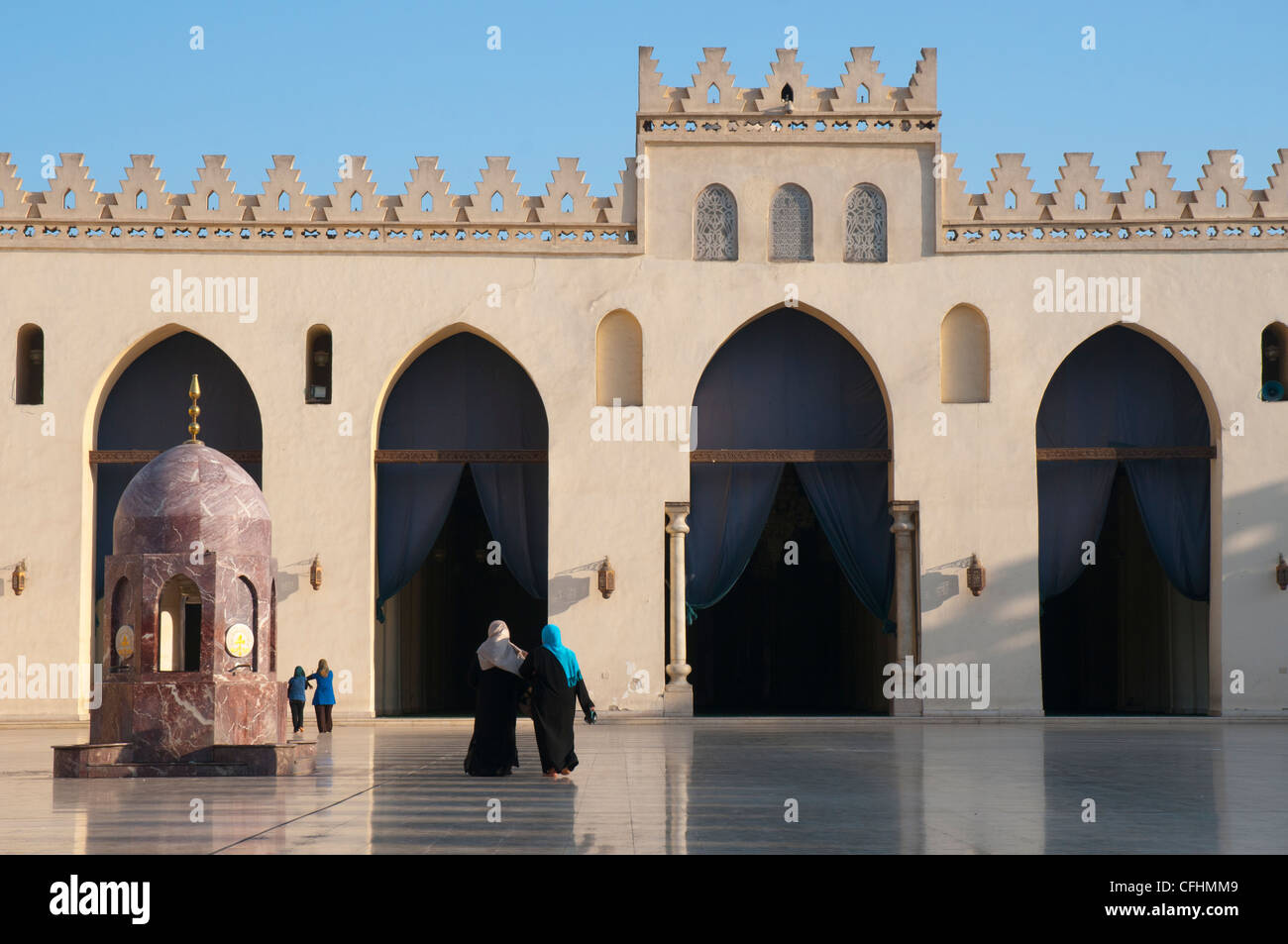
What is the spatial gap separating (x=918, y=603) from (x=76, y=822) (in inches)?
555

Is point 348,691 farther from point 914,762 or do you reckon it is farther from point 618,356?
point 914,762

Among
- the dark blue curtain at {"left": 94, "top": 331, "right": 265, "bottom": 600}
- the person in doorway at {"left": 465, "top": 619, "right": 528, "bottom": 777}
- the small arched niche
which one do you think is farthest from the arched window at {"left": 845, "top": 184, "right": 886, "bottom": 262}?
the small arched niche

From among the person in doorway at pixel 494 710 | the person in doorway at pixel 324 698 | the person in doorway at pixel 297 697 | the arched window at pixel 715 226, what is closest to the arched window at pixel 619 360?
the arched window at pixel 715 226

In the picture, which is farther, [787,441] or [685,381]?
[787,441]

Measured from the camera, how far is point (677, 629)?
68.3ft

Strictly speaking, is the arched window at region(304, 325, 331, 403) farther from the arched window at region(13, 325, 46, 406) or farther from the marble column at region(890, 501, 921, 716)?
the marble column at region(890, 501, 921, 716)

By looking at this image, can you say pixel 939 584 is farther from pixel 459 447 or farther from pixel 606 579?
pixel 459 447

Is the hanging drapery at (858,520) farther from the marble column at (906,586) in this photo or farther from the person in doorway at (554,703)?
the person in doorway at (554,703)

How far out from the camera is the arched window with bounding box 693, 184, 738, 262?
70.0ft

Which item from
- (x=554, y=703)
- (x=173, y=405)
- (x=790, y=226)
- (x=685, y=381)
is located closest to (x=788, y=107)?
(x=790, y=226)

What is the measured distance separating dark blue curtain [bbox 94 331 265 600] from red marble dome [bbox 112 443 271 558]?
8.61 meters

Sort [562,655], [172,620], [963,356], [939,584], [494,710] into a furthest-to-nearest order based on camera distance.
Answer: [963,356] → [939,584] → [172,620] → [562,655] → [494,710]

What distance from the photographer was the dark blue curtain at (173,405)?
21469 mm

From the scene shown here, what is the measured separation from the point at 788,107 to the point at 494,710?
38.7 ft
